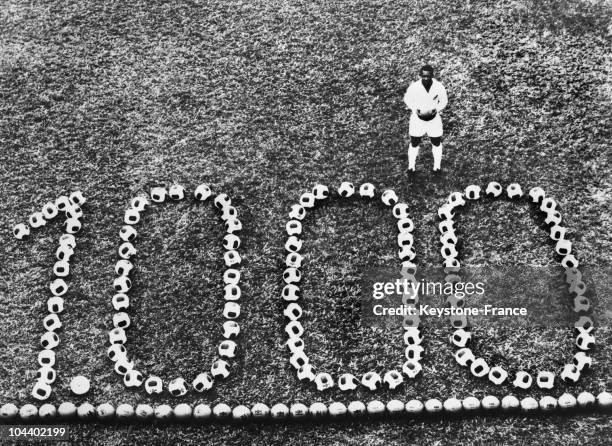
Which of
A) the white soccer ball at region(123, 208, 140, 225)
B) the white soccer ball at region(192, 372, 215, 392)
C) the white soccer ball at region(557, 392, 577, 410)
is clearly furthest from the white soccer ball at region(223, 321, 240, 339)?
the white soccer ball at region(557, 392, 577, 410)

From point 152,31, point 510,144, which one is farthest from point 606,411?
point 152,31

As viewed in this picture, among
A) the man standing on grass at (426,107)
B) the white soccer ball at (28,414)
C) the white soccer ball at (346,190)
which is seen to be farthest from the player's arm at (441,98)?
the white soccer ball at (28,414)

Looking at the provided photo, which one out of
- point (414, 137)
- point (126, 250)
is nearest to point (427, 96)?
point (414, 137)

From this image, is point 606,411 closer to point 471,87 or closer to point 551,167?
point 551,167

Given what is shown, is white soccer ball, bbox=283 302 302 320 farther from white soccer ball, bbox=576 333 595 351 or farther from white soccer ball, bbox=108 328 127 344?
white soccer ball, bbox=576 333 595 351

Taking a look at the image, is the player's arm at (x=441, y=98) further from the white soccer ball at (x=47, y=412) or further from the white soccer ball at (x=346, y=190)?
the white soccer ball at (x=47, y=412)

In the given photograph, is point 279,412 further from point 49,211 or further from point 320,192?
point 49,211
